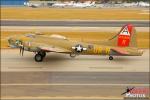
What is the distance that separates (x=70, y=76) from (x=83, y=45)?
5.64m

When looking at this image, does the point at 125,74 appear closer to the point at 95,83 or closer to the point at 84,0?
the point at 95,83

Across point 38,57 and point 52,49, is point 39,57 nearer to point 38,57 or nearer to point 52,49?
point 38,57

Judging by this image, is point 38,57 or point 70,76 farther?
point 38,57

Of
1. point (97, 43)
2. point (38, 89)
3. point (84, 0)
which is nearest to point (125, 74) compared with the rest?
point (97, 43)

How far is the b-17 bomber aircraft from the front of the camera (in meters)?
30.9

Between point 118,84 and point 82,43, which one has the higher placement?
point 82,43

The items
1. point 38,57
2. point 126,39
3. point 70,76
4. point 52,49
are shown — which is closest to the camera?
point 70,76

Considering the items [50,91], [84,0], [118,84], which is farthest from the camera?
[84,0]

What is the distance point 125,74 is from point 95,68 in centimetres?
280

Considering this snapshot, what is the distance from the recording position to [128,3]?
153375mm

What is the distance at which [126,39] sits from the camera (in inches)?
1252

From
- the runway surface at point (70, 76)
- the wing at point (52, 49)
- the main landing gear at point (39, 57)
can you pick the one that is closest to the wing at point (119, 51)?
the runway surface at point (70, 76)

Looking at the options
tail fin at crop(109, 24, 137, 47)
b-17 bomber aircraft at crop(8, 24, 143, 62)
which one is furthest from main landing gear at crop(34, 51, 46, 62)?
tail fin at crop(109, 24, 137, 47)

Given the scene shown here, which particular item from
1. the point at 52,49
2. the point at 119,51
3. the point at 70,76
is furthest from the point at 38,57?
the point at 119,51
